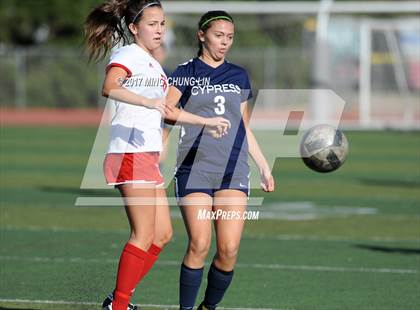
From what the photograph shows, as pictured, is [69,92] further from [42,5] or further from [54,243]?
[54,243]

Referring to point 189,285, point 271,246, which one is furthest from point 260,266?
point 189,285

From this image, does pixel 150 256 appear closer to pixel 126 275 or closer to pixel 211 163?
pixel 126 275

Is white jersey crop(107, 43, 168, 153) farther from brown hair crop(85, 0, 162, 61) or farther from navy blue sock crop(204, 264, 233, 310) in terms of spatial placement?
navy blue sock crop(204, 264, 233, 310)

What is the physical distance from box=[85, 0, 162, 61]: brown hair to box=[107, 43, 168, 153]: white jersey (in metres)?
0.15

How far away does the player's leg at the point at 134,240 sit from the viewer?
6766mm

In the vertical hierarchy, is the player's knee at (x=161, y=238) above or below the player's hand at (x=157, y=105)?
below

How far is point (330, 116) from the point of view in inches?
1168

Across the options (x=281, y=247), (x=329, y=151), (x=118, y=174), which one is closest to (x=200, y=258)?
(x=118, y=174)

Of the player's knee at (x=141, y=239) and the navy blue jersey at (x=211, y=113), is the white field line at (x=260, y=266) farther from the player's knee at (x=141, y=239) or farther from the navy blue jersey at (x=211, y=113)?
the player's knee at (x=141, y=239)

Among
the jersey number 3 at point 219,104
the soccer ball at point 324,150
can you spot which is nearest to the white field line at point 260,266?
the soccer ball at point 324,150

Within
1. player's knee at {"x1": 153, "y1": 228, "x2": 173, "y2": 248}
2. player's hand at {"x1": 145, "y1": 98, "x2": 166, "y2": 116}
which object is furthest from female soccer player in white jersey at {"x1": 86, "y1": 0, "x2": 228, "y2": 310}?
player's hand at {"x1": 145, "y1": 98, "x2": 166, "y2": 116}

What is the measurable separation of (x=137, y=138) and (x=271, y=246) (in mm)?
4719

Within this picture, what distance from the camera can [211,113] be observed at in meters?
7.12

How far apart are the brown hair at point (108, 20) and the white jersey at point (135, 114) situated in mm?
152
